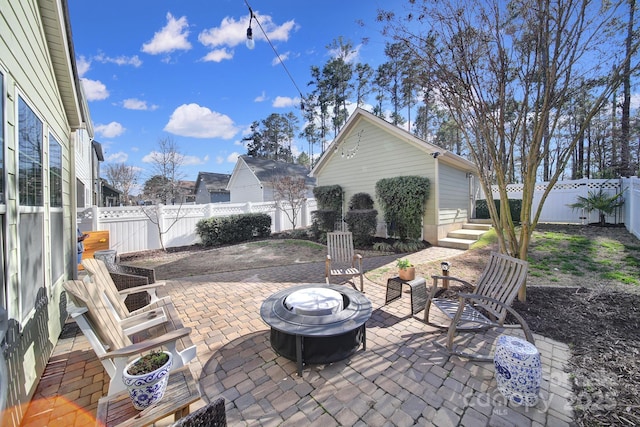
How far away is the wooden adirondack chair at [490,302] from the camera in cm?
287

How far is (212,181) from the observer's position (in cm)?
2602

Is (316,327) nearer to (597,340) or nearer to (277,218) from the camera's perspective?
(597,340)

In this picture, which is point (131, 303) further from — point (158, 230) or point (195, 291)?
point (158, 230)

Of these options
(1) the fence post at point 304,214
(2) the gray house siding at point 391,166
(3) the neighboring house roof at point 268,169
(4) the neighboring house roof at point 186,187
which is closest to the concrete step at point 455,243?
(2) the gray house siding at point 391,166

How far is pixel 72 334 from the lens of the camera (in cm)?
358

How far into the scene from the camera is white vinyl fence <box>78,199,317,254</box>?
8.38 m

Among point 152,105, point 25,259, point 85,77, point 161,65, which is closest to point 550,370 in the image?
point 25,259

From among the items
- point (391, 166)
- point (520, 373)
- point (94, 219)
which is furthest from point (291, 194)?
point (520, 373)

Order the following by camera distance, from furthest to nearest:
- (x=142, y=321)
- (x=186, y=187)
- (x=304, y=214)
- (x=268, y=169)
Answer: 1. (x=186, y=187)
2. (x=268, y=169)
3. (x=304, y=214)
4. (x=142, y=321)

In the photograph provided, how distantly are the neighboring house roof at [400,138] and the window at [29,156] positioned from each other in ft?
31.3

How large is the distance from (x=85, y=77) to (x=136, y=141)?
14.0 m

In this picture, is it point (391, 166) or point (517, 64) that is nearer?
point (517, 64)

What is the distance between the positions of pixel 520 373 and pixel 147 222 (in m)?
10.9

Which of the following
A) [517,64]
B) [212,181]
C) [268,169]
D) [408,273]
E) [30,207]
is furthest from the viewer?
[212,181]
